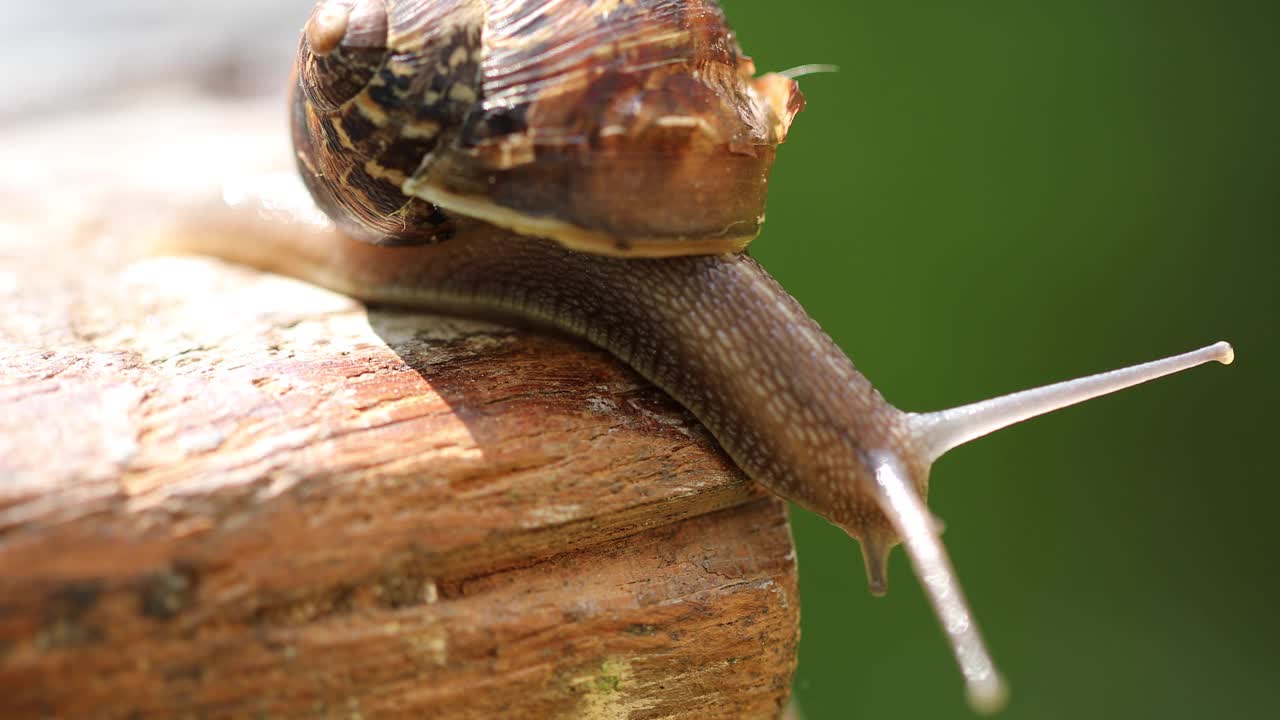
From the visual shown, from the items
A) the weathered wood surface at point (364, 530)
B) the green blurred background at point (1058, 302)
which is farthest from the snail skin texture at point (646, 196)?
the green blurred background at point (1058, 302)

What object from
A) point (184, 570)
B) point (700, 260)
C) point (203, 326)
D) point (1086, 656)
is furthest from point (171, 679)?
point (1086, 656)

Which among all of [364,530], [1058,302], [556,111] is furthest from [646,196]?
[1058,302]

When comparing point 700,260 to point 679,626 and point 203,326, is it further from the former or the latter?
point 203,326

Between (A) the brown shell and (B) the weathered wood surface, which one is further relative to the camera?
(A) the brown shell

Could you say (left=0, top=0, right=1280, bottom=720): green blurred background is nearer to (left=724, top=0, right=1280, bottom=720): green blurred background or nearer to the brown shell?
(left=724, top=0, right=1280, bottom=720): green blurred background

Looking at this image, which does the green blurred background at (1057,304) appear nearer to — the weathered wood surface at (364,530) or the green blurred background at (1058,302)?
the green blurred background at (1058,302)

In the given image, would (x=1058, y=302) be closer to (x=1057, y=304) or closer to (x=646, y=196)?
(x=1057, y=304)

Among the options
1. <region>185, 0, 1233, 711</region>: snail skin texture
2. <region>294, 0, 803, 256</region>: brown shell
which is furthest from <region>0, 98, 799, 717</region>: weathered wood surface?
<region>294, 0, 803, 256</region>: brown shell
